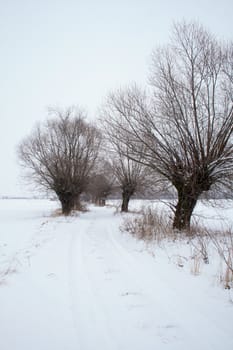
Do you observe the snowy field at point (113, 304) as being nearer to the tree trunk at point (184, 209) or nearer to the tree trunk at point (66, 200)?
the tree trunk at point (184, 209)

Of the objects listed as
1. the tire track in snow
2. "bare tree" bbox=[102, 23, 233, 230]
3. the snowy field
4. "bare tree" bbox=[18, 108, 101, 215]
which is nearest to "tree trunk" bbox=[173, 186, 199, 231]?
"bare tree" bbox=[102, 23, 233, 230]

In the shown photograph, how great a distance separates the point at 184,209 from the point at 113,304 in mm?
6317

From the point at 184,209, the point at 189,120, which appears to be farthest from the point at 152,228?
the point at 189,120

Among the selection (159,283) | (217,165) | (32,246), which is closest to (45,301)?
(159,283)

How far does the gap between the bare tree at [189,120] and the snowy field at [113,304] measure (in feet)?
12.9

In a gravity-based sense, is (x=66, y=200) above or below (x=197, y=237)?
above

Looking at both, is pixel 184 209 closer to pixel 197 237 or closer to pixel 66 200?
pixel 197 237

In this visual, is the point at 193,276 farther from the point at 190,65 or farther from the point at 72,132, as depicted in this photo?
the point at 72,132

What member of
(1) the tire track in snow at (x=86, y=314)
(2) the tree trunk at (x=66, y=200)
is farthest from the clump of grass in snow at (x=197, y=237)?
(2) the tree trunk at (x=66, y=200)

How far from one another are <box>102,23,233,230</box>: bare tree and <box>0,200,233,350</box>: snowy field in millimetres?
3941

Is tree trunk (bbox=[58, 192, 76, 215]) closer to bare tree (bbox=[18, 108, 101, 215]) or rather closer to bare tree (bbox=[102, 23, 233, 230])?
bare tree (bbox=[18, 108, 101, 215])

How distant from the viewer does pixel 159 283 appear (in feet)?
12.6

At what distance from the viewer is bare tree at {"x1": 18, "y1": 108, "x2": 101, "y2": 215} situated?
19.2 meters

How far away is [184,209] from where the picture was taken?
8.63 meters
